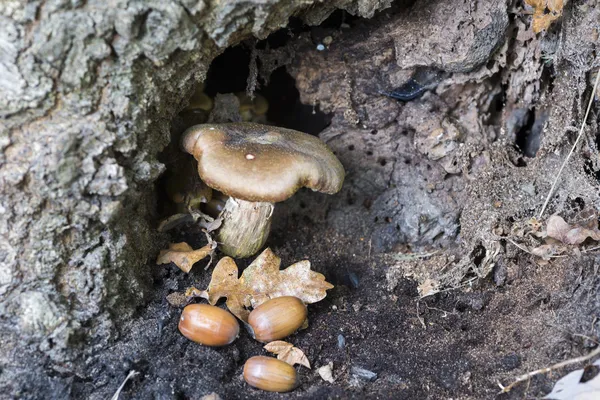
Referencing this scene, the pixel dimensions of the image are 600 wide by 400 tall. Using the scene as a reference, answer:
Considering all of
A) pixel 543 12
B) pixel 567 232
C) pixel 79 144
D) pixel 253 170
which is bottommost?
pixel 567 232

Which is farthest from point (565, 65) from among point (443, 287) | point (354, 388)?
point (354, 388)

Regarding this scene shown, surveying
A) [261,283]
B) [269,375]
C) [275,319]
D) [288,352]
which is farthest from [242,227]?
[269,375]

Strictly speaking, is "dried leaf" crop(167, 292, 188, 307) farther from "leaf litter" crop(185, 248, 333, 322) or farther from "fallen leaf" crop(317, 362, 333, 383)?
"fallen leaf" crop(317, 362, 333, 383)

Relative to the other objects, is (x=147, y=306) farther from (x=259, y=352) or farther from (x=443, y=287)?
(x=443, y=287)

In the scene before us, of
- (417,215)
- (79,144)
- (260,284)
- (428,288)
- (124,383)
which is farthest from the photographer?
(417,215)

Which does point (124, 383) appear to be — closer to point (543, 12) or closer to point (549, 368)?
point (549, 368)

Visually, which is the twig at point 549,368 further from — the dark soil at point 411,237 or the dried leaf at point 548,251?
the dried leaf at point 548,251

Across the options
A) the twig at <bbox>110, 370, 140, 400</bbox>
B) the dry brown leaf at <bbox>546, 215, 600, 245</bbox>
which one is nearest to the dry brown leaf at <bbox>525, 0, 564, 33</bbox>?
the dry brown leaf at <bbox>546, 215, 600, 245</bbox>
